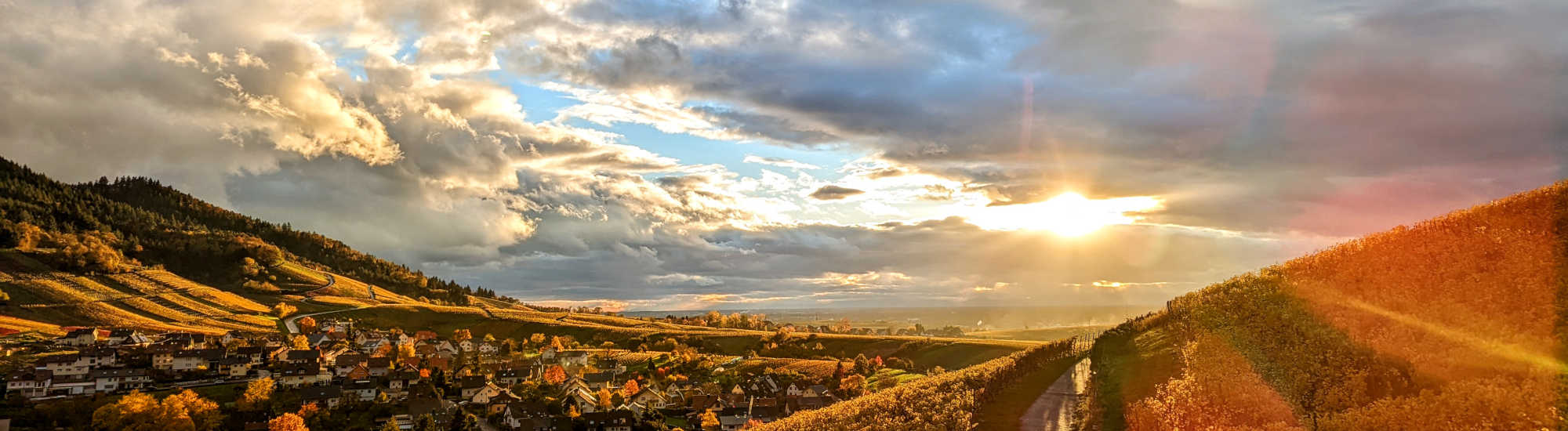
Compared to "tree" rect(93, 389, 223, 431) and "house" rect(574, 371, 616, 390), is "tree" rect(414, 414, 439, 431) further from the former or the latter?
"house" rect(574, 371, 616, 390)

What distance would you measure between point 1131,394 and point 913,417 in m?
10.4

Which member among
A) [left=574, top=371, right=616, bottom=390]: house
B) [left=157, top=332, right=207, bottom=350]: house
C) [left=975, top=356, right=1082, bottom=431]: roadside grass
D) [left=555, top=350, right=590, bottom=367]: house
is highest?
[left=975, top=356, right=1082, bottom=431]: roadside grass

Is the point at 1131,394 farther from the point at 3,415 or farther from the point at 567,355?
the point at 567,355

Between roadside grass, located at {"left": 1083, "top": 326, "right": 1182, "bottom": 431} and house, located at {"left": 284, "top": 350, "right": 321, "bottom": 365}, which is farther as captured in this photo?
house, located at {"left": 284, "top": 350, "right": 321, "bottom": 365}

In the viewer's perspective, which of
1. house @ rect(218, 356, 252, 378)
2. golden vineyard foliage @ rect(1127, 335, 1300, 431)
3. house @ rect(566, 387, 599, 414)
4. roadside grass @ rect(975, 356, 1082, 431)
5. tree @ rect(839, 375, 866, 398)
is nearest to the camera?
golden vineyard foliage @ rect(1127, 335, 1300, 431)

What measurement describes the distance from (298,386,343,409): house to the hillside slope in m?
98.8

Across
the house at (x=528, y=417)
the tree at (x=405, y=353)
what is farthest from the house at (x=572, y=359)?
the house at (x=528, y=417)

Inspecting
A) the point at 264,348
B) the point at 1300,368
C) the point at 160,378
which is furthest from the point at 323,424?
the point at 1300,368

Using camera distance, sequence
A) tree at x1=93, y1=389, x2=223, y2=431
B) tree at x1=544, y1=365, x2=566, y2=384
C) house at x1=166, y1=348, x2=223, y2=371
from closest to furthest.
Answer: tree at x1=93, y1=389, x2=223, y2=431 → house at x1=166, y1=348, x2=223, y2=371 → tree at x1=544, y1=365, x2=566, y2=384

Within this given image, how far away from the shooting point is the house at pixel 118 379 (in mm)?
105000

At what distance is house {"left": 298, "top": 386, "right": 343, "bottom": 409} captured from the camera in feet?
318

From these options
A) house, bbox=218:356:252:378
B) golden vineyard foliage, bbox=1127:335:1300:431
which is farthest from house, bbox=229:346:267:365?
golden vineyard foliage, bbox=1127:335:1300:431

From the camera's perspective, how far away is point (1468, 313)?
22.4 metres

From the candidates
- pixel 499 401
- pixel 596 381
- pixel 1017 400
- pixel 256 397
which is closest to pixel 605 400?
pixel 499 401
